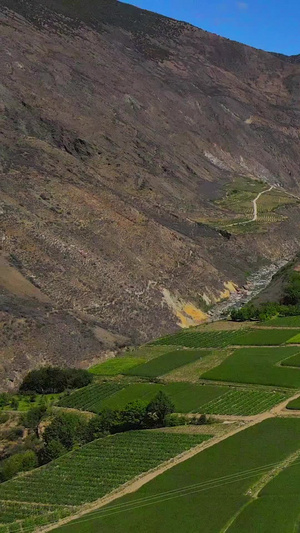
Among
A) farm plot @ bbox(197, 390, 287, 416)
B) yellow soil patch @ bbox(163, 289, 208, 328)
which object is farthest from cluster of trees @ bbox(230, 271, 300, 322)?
farm plot @ bbox(197, 390, 287, 416)

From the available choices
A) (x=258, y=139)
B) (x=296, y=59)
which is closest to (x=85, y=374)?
(x=258, y=139)

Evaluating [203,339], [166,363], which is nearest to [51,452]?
[166,363]

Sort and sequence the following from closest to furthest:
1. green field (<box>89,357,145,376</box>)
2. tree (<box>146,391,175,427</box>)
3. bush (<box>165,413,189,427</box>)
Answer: bush (<box>165,413,189,427</box>) → tree (<box>146,391,175,427</box>) → green field (<box>89,357,145,376</box>)

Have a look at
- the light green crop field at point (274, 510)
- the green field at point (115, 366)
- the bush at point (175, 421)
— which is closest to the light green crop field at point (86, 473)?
the bush at point (175, 421)

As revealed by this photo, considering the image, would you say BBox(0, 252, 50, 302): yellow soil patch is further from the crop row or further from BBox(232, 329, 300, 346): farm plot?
the crop row

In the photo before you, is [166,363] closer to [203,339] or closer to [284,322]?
[203,339]

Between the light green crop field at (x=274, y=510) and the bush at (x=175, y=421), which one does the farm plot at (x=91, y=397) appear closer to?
the bush at (x=175, y=421)
